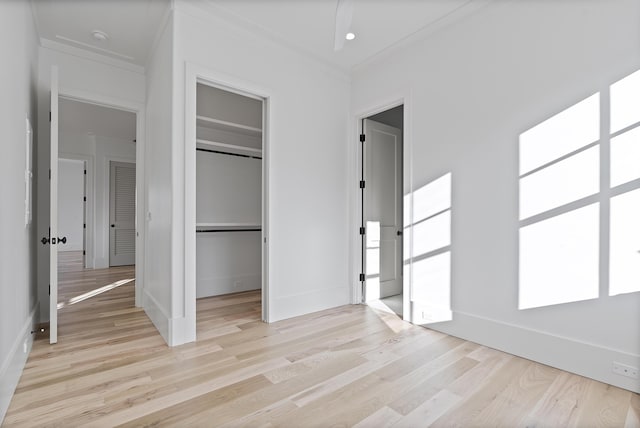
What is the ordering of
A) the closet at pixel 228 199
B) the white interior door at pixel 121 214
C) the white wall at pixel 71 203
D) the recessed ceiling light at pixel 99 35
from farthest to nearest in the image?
the white wall at pixel 71 203
the white interior door at pixel 121 214
the closet at pixel 228 199
the recessed ceiling light at pixel 99 35

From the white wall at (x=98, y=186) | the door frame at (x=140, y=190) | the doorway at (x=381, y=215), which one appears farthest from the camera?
the white wall at (x=98, y=186)

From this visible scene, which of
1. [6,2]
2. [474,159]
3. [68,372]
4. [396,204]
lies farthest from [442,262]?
[6,2]

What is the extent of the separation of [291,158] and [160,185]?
134cm

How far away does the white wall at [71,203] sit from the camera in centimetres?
994

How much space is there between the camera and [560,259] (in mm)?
2301

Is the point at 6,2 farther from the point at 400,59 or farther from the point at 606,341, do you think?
the point at 606,341

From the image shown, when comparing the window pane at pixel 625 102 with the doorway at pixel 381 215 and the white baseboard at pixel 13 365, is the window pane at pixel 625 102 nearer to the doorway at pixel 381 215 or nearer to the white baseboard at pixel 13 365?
the doorway at pixel 381 215

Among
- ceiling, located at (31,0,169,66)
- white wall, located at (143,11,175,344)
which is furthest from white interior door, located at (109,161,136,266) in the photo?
ceiling, located at (31,0,169,66)

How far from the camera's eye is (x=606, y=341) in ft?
6.82

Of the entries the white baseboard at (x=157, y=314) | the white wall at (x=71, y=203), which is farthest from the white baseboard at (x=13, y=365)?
the white wall at (x=71, y=203)

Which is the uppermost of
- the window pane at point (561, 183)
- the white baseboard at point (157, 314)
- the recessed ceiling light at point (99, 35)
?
the recessed ceiling light at point (99, 35)

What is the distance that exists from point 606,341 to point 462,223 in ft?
4.05

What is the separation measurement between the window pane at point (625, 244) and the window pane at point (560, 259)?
3.4 inches

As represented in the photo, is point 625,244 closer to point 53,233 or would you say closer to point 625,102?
point 625,102
